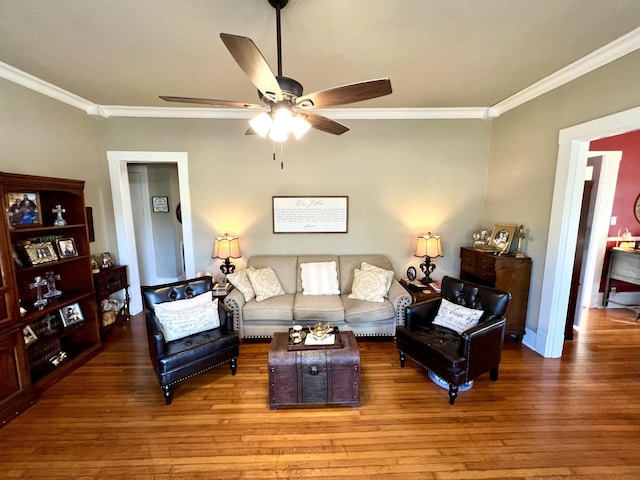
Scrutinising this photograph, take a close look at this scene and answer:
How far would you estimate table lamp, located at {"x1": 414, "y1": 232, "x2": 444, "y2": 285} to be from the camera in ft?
11.7

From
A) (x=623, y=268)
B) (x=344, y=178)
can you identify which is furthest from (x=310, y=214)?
(x=623, y=268)

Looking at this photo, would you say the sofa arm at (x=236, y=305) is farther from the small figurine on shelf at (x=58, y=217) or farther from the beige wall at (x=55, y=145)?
the beige wall at (x=55, y=145)

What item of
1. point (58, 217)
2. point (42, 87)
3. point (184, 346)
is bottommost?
point (184, 346)

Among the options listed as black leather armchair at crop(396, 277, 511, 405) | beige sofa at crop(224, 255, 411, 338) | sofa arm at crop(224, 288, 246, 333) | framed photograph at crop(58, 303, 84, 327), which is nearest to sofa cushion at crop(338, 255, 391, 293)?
beige sofa at crop(224, 255, 411, 338)

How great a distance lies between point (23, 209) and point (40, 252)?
424 millimetres

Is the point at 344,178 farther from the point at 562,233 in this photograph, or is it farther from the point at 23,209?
the point at 23,209

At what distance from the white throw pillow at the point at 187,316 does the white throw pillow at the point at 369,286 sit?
1638 mm

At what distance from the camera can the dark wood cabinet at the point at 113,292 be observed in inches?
131

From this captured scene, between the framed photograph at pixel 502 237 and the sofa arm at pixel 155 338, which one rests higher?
the framed photograph at pixel 502 237

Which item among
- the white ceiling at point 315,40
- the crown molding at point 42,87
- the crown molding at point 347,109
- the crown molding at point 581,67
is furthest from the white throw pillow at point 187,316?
the crown molding at point 581,67

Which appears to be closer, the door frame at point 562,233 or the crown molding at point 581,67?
the crown molding at point 581,67

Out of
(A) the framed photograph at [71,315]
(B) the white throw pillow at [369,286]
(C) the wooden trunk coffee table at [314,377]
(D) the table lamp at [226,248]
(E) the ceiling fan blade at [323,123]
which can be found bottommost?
(C) the wooden trunk coffee table at [314,377]

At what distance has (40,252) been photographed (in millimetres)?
2623

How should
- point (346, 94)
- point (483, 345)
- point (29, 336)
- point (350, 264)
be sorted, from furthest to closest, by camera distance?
point (350, 264), point (29, 336), point (483, 345), point (346, 94)
